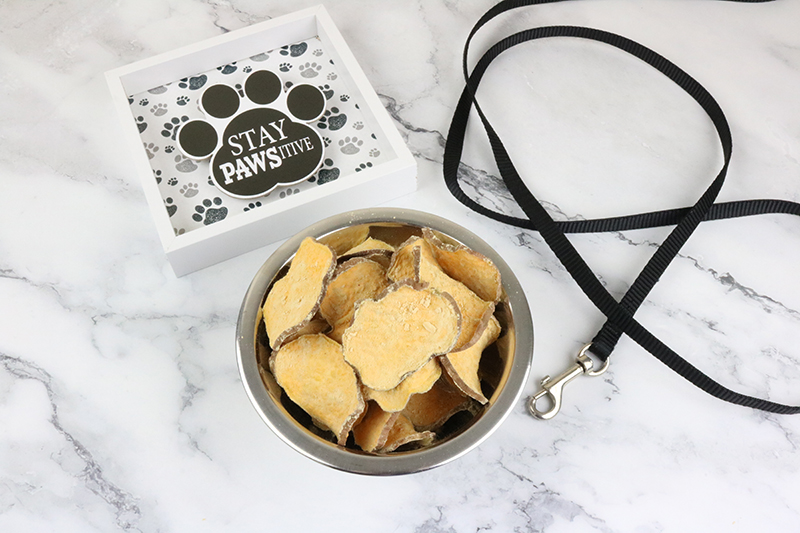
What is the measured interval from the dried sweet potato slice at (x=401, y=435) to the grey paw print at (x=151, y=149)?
0.44m

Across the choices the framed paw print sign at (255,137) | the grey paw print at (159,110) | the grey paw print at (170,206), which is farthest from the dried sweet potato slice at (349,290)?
the grey paw print at (159,110)

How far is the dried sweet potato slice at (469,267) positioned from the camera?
530 millimetres

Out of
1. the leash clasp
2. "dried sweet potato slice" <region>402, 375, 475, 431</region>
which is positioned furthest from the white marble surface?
"dried sweet potato slice" <region>402, 375, 475, 431</region>

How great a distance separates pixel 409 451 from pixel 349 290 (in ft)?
0.46

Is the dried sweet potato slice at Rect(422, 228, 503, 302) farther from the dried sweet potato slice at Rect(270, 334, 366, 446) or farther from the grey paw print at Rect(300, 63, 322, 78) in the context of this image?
the grey paw print at Rect(300, 63, 322, 78)

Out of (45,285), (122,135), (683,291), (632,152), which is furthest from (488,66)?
(45,285)

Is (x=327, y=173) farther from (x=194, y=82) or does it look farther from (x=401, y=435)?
(x=401, y=435)

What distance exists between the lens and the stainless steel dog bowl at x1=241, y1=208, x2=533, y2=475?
49 centimetres

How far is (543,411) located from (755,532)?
0.23 m

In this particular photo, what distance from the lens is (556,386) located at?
645 mm

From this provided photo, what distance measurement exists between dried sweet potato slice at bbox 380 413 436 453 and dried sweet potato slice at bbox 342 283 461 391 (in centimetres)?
5

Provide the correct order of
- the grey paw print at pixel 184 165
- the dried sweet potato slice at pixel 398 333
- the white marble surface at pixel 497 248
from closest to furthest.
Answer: the dried sweet potato slice at pixel 398 333 < the white marble surface at pixel 497 248 < the grey paw print at pixel 184 165

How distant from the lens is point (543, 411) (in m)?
0.65

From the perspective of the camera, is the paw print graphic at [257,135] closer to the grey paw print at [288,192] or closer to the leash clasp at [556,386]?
the grey paw print at [288,192]
